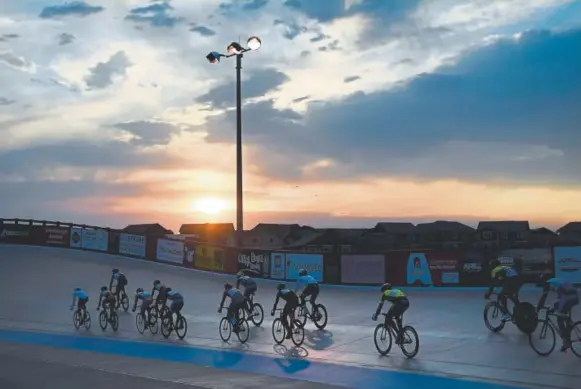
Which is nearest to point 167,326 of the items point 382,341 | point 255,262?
point 382,341

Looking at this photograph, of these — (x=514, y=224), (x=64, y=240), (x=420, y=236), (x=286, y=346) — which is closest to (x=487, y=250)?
(x=286, y=346)

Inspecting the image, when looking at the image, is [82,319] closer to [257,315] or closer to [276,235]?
[257,315]

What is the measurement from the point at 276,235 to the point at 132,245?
88.4ft

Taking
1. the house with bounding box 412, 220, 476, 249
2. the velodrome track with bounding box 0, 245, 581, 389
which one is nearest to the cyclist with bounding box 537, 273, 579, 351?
the velodrome track with bounding box 0, 245, 581, 389

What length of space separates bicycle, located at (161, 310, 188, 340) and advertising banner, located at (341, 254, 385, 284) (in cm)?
1094

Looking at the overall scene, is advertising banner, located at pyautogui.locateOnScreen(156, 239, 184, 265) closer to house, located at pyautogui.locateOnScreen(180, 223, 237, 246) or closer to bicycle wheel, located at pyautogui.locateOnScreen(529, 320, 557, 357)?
bicycle wheel, located at pyautogui.locateOnScreen(529, 320, 557, 357)

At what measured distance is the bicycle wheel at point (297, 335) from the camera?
14.9 meters

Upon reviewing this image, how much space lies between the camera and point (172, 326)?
17.5 metres

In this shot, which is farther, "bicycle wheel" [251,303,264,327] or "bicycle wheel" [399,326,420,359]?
"bicycle wheel" [251,303,264,327]

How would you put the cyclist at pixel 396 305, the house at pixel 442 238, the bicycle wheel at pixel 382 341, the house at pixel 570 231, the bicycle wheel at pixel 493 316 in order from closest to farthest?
1. the cyclist at pixel 396 305
2. the bicycle wheel at pixel 382 341
3. the bicycle wheel at pixel 493 316
4. the house at pixel 570 231
5. the house at pixel 442 238

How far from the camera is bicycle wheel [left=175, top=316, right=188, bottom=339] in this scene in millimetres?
17011

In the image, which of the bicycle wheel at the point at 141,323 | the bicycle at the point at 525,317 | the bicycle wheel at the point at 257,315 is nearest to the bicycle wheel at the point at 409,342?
the bicycle at the point at 525,317

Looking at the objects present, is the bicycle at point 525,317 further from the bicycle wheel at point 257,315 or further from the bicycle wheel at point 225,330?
the bicycle wheel at point 257,315

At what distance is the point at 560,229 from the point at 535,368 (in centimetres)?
5375
